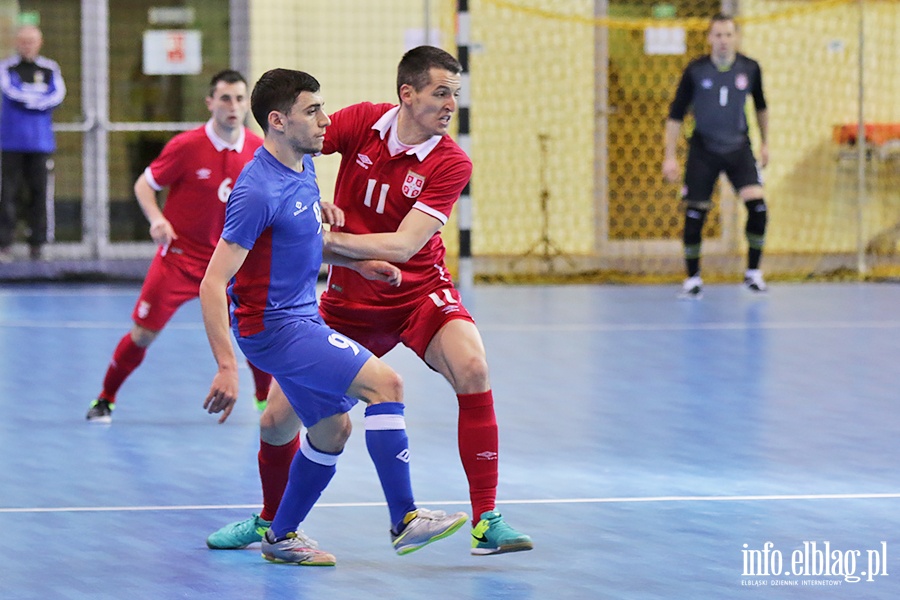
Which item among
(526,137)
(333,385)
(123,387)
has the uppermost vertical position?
(526,137)

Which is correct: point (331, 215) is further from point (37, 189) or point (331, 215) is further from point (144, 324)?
point (37, 189)

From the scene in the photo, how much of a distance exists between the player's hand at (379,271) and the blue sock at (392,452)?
39 cm

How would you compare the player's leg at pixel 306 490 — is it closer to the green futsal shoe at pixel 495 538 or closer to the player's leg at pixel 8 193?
the green futsal shoe at pixel 495 538

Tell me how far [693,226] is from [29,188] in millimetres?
5661

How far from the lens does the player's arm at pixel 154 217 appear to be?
551cm

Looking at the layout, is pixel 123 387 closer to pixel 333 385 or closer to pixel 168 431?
pixel 168 431

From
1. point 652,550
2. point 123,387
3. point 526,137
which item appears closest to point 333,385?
point 652,550

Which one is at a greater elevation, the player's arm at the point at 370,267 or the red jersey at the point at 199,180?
the red jersey at the point at 199,180

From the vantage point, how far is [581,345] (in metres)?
7.91

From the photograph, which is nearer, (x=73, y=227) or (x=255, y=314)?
(x=255, y=314)

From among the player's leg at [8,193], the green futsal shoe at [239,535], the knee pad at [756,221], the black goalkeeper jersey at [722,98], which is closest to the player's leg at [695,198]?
the black goalkeeper jersey at [722,98]

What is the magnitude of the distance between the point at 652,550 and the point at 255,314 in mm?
1176

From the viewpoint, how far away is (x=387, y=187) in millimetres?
3996

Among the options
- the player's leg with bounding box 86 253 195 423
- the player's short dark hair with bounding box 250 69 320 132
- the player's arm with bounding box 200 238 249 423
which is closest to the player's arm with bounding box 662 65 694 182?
the player's leg with bounding box 86 253 195 423
